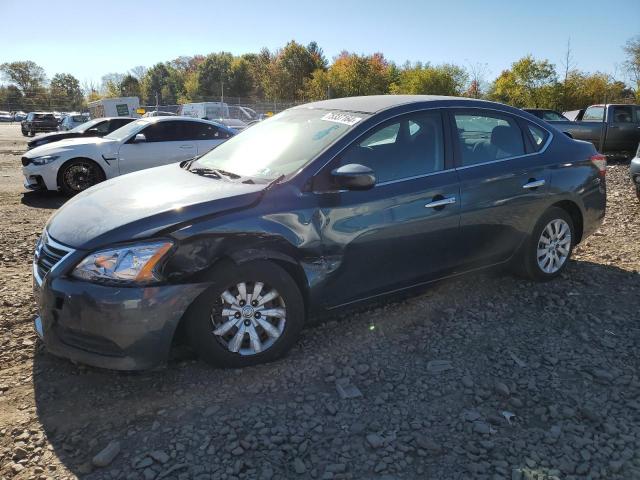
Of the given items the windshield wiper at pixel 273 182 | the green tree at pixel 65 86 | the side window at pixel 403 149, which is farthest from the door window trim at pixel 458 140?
the green tree at pixel 65 86

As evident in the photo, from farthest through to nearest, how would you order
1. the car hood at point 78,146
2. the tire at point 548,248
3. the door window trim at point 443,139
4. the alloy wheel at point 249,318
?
the car hood at point 78,146, the tire at point 548,248, the door window trim at point 443,139, the alloy wheel at point 249,318

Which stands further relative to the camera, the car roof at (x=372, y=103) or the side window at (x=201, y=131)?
the side window at (x=201, y=131)

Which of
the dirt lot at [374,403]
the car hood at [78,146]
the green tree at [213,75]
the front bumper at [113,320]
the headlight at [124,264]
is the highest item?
the green tree at [213,75]

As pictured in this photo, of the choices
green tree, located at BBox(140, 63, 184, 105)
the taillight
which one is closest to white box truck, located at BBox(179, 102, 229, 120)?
the taillight

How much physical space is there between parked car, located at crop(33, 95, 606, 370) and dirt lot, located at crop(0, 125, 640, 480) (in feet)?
0.95

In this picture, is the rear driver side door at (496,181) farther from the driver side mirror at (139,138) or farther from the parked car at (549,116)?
the parked car at (549,116)

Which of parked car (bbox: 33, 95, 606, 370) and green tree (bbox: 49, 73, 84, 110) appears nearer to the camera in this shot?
parked car (bbox: 33, 95, 606, 370)

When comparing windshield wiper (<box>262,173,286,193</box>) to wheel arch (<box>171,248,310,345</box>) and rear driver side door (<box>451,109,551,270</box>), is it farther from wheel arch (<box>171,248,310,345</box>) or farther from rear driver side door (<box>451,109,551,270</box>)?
rear driver side door (<box>451,109,551,270</box>)

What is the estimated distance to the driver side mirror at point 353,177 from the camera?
128 inches

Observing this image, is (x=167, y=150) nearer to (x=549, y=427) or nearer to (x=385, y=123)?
(x=385, y=123)

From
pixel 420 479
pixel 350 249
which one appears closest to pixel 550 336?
pixel 350 249

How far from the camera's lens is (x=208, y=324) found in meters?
3.02

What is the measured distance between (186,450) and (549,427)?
1.90m

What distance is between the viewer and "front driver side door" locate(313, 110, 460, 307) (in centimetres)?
342
